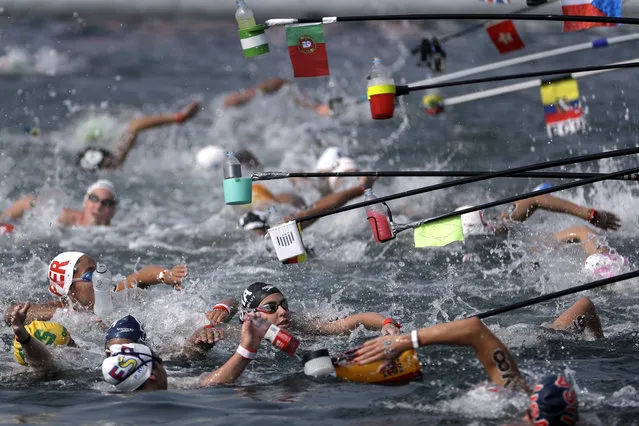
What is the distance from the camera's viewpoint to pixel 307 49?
9.01 m

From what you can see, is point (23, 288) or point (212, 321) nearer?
point (212, 321)

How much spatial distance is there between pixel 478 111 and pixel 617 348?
11405mm

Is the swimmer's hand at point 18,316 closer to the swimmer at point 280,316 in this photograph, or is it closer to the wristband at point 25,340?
the wristband at point 25,340

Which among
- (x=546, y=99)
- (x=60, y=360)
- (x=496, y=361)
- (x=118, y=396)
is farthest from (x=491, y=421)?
(x=546, y=99)

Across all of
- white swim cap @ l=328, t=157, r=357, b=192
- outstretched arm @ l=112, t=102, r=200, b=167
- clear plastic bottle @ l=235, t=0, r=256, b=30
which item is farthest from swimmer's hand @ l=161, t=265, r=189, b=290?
outstretched arm @ l=112, t=102, r=200, b=167

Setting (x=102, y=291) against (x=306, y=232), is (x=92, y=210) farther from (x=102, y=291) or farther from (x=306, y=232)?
(x=102, y=291)

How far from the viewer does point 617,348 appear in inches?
348

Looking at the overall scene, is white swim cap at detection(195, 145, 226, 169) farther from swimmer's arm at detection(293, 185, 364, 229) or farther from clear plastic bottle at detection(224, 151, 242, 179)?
clear plastic bottle at detection(224, 151, 242, 179)

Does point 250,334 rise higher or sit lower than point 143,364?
higher

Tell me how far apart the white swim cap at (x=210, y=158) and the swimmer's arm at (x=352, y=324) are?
338 inches

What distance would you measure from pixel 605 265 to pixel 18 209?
7.98m

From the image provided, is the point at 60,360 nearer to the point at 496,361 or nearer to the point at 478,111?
the point at 496,361

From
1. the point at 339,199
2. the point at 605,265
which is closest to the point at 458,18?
the point at 605,265

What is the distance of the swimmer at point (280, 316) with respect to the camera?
29.3 ft
